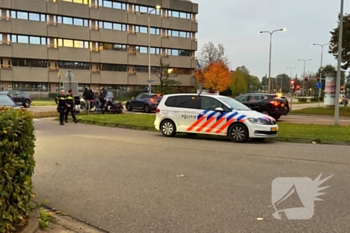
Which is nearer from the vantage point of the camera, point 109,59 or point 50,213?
point 50,213

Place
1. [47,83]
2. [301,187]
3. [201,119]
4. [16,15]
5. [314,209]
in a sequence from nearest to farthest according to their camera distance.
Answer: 1. [314,209]
2. [301,187]
3. [201,119]
4. [16,15]
5. [47,83]

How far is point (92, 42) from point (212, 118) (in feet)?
157

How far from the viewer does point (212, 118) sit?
11.5m

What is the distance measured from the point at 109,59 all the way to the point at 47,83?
11196mm

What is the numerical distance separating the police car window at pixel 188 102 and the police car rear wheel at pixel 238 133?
1.59 m

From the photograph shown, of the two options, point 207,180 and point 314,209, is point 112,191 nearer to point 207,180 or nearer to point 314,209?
point 207,180

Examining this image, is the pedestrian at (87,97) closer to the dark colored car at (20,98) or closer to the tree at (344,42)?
the dark colored car at (20,98)

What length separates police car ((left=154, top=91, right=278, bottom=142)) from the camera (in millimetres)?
10891

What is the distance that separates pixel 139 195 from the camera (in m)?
5.20

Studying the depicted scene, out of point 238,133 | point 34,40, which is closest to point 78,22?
point 34,40

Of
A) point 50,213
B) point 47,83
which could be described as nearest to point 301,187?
point 50,213

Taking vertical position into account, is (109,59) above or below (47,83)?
above

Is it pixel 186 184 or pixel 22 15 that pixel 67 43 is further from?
pixel 186 184

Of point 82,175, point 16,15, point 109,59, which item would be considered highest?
point 16,15
